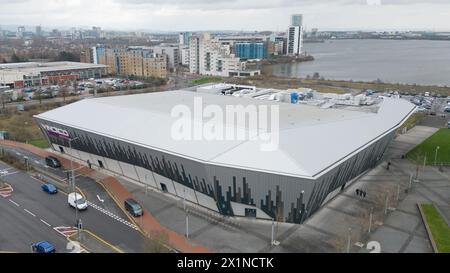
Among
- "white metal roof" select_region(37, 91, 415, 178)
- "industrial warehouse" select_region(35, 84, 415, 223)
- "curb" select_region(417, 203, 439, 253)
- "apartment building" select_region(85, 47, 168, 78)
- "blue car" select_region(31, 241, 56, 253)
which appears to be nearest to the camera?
"blue car" select_region(31, 241, 56, 253)

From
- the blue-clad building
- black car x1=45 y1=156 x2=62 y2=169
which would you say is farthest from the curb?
the blue-clad building

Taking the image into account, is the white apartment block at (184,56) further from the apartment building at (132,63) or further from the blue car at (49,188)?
the blue car at (49,188)

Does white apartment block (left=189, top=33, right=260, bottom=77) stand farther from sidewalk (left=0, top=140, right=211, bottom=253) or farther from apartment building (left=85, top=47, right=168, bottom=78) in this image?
sidewalk (left=0, top=140, right=211, bottom=253)

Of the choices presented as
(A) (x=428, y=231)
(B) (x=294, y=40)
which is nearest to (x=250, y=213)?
A: (A) (x=428, y=231)

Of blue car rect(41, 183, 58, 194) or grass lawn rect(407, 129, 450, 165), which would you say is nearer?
blue car rect(41, 183, 58, 194)

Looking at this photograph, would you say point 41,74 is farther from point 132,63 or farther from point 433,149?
point 433,149

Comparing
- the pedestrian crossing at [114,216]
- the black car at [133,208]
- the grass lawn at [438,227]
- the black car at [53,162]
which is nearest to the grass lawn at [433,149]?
the grass lawn at [438,227]
